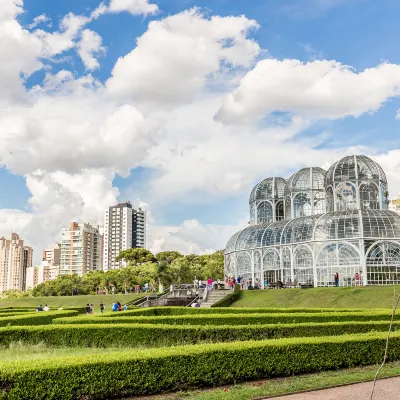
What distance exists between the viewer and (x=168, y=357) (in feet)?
35.7

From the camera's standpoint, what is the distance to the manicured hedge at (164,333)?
1631 centimetres

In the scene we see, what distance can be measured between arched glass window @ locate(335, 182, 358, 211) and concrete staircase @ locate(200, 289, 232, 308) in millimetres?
16734

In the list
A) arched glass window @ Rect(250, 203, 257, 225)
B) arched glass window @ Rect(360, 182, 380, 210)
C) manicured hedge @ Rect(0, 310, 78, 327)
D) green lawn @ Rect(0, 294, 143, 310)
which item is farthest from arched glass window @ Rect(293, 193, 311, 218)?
manicured hedge @ Rect(0, 310, 78, 327)

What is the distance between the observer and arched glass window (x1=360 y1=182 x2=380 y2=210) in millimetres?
49763

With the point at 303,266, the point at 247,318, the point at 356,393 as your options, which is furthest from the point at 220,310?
the point at 303,266

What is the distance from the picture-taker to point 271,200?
60469mm

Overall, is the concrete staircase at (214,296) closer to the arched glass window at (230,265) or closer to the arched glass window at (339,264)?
the arched glass window at (339,264)

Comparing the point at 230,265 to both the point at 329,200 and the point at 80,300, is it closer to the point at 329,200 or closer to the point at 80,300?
the point at 329,200

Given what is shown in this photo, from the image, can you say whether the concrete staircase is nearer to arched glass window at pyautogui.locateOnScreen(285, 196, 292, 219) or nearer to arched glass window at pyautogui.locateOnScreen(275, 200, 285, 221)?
arched glass window at pyautogui.locateOnScreen(285, 196, 292, 219)

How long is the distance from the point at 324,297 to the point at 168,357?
25.6m

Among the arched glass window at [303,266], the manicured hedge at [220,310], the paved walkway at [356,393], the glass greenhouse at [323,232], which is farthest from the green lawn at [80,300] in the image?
the paved walkway at [356,393]

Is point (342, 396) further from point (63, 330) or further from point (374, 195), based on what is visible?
point (374, 195)

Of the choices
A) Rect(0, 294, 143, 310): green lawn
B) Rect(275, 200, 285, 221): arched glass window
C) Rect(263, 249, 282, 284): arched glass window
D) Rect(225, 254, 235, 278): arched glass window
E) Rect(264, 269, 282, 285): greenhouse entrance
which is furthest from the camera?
Rect(275, 200, 285, 221): arched glass window

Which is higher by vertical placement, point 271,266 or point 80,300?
point 271,266
